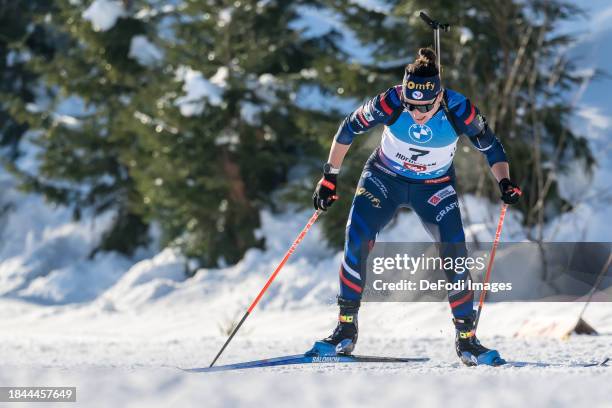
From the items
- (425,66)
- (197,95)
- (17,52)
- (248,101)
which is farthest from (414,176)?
(17,52)

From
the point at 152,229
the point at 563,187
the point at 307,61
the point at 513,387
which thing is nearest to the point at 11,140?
the point at 152,229

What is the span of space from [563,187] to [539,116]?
6.55ft

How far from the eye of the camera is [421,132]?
16.7ft

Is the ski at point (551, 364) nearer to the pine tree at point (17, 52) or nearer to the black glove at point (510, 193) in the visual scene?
the black glove at point (510, 193)

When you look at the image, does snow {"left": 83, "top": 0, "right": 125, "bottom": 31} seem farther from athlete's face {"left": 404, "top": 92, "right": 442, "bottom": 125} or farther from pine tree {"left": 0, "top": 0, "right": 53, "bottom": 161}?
athlete's face {"left": 404, "top": 92, "right": 442, "bottom": 125}

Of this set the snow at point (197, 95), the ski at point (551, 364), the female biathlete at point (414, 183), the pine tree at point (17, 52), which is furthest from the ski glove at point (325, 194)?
the pine tree at point (17, 52)

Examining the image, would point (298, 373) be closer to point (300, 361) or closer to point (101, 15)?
point (300, 361)

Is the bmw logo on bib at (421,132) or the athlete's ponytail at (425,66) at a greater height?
the athlete's ponytail at (425,66)

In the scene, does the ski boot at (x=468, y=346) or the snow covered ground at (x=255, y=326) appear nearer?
the snow covered ground at (x=255, y=326)

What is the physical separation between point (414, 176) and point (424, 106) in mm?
505

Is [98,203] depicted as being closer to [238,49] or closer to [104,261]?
[104,261]

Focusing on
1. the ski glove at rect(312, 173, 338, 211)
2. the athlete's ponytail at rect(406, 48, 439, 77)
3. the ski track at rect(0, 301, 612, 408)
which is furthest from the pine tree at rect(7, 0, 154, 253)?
the athlete's ponytail at rect(406, 48, 439, 77)

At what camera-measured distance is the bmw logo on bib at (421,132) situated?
510 cm

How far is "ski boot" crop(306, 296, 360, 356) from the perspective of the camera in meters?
5.25
